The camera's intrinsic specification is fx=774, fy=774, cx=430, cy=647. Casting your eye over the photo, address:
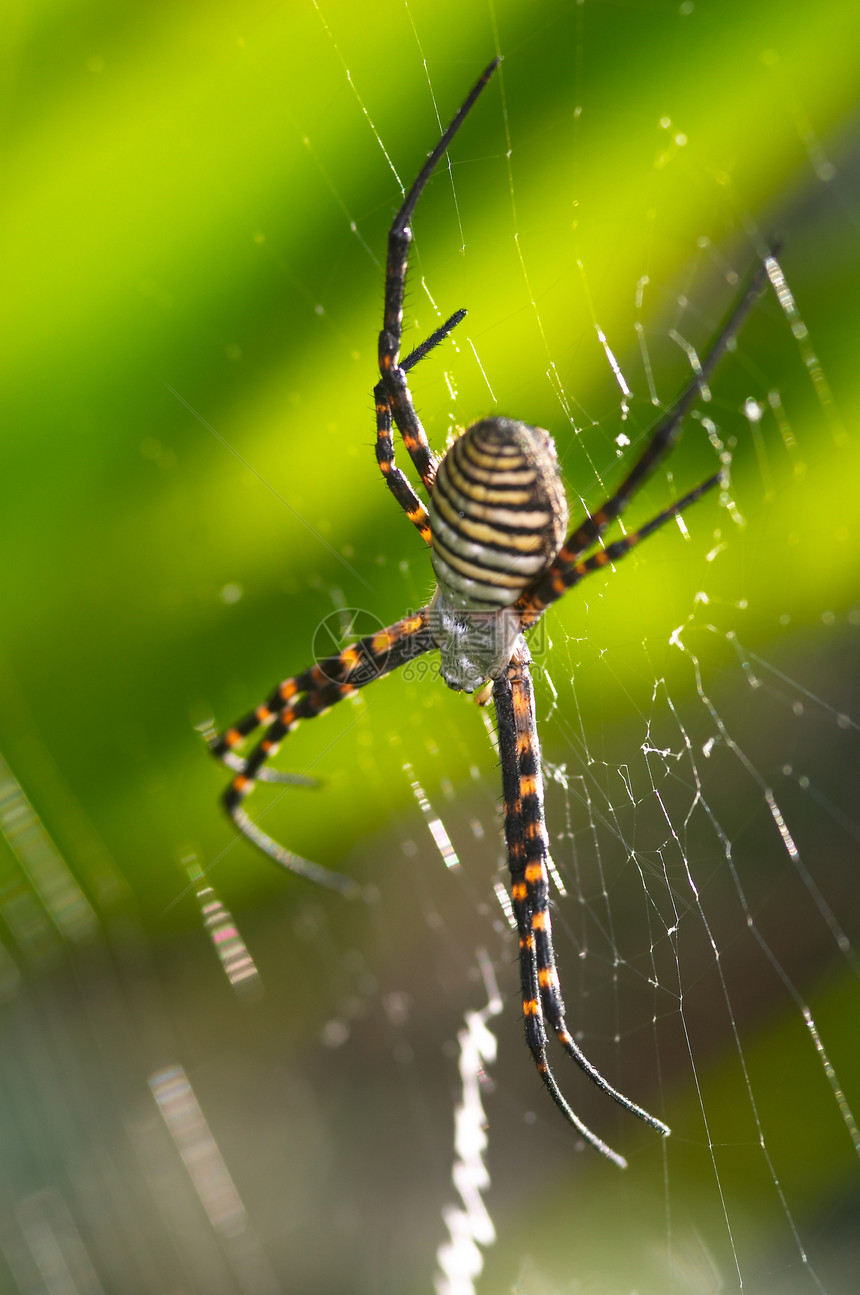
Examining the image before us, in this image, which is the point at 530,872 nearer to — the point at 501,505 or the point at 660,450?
the point at 501,505

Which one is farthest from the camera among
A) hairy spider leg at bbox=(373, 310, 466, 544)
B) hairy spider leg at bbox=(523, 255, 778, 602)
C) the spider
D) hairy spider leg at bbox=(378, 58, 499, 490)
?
hairy spider leg at bbox=(373, 310, 466, 544)

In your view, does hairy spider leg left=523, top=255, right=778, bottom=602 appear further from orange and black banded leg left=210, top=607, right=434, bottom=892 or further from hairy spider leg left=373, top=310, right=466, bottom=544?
orange and black banded leg left=210, top=607, right=434, bottom=892

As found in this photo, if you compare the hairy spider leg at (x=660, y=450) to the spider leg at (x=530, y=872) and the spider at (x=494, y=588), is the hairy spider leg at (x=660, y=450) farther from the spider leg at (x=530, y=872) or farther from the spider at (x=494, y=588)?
the spider leg at (x=530, y=872)

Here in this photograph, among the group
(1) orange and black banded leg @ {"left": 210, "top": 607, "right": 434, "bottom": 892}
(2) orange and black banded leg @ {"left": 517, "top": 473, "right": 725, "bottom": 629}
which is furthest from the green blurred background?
(2) orange and black banded leg @ {"left": 517, "top": 473, "right": 725, "bottom": 629}

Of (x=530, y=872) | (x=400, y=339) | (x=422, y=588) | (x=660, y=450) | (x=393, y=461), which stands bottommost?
(x=530, y=872)

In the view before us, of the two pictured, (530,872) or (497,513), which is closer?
(497,513)

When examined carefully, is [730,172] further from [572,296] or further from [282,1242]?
[282,1242]

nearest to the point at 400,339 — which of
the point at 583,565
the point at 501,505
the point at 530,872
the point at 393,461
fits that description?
the point at 393,461
